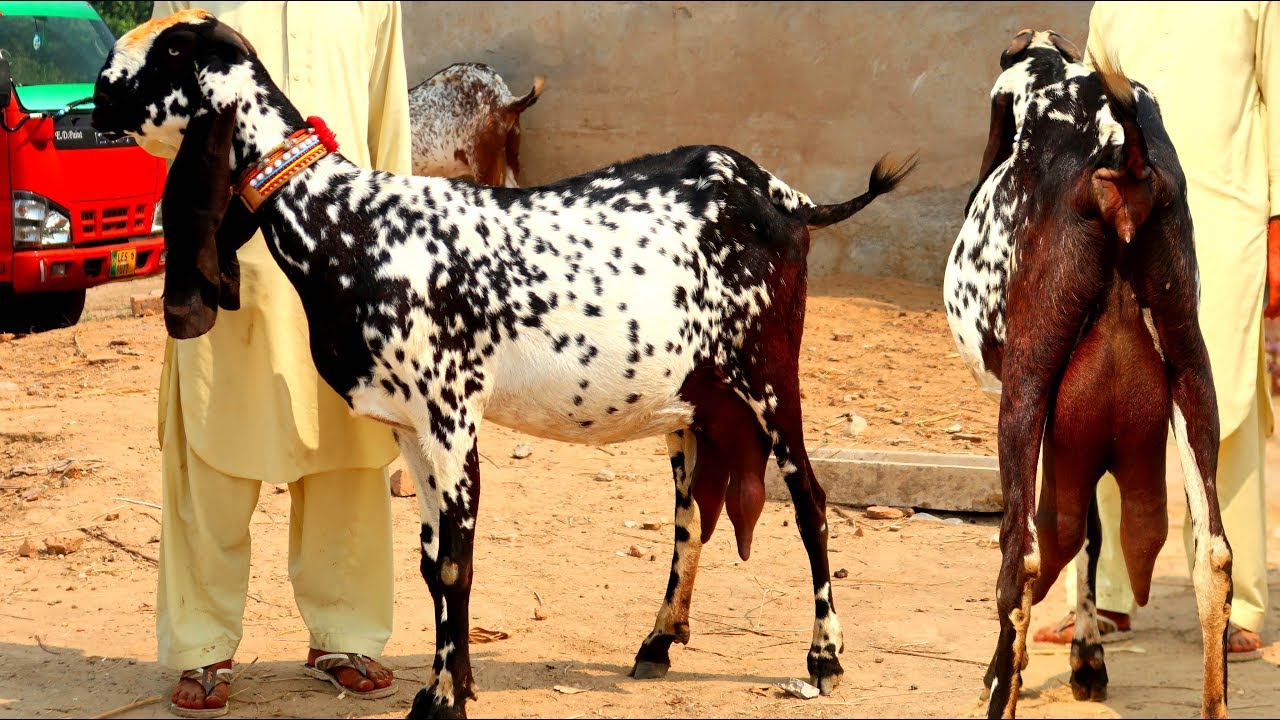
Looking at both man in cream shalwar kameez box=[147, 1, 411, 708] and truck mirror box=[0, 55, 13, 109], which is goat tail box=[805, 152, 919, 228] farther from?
truck mirror box=[0, 55, 13, 109]

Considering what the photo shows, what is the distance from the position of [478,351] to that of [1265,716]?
2.31m

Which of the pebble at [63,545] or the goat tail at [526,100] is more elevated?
the goat tail at [526,100]

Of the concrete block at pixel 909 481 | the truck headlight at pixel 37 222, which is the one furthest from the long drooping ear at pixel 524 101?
the concrete block at pixel 909 481

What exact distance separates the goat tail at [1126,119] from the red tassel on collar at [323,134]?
6.79ft

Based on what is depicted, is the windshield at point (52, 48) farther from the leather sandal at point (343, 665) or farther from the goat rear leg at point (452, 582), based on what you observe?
the goat rear leg at point (452, 582)

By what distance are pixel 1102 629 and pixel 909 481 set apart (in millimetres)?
1496

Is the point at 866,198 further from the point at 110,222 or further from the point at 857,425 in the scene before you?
the point at 110,222

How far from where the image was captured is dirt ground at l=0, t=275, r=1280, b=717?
4.28 metres

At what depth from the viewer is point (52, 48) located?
32.8 ft

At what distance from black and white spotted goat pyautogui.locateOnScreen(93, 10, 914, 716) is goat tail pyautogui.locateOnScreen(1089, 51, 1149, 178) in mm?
1225

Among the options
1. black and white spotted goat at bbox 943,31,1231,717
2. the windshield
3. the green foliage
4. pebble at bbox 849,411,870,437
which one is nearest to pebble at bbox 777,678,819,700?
black and white spotted goat at bbox 943,31,1231,717

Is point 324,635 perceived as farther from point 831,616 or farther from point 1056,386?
point 1056,386

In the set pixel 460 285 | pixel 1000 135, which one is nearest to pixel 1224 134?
pixel 1000 135

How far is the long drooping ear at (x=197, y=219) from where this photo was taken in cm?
392
